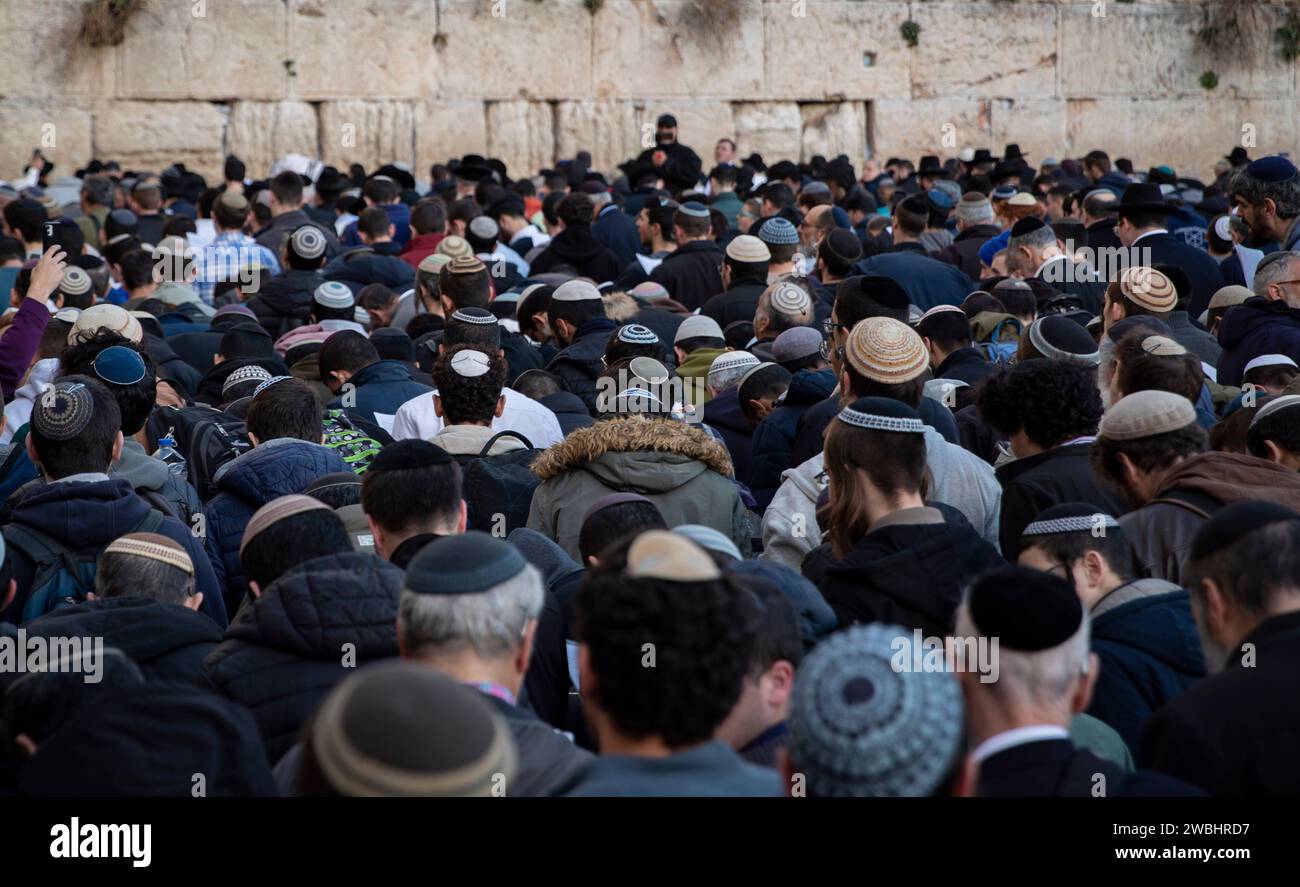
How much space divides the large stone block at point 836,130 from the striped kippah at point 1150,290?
13490mm

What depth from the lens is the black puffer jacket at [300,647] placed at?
305 cm

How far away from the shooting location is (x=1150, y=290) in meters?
5.85

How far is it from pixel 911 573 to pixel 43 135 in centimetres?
1565

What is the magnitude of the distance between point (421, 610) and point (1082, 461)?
225 cm

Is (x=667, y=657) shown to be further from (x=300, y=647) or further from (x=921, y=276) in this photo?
(x=921, y=276)

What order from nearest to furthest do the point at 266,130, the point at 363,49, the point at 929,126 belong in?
1. the point at 266,130
2. the point at 363,49
3. the point at 929,126

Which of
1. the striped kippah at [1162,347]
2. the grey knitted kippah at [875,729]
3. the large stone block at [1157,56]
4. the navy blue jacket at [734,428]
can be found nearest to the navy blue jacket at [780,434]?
the navy blue jacket at [734,428]

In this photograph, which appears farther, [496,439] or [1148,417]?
[496,439]

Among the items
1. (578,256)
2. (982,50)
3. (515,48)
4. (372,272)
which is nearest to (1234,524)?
(372,272)

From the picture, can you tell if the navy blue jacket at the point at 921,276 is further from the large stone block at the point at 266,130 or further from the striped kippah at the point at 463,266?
the large stone block at the point at 266,130

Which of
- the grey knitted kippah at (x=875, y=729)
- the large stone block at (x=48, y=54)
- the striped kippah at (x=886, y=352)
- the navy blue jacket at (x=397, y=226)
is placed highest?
the large stone block at (x=48, y=54)

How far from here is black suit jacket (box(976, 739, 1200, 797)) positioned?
7.72 feet

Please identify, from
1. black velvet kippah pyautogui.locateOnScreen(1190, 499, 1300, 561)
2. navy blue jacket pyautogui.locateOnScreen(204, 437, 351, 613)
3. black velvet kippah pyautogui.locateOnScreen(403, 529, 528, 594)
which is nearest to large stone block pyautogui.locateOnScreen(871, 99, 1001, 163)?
navy blue jacket pyautogui.locateOnScreen(204, 437, 351, 613)
